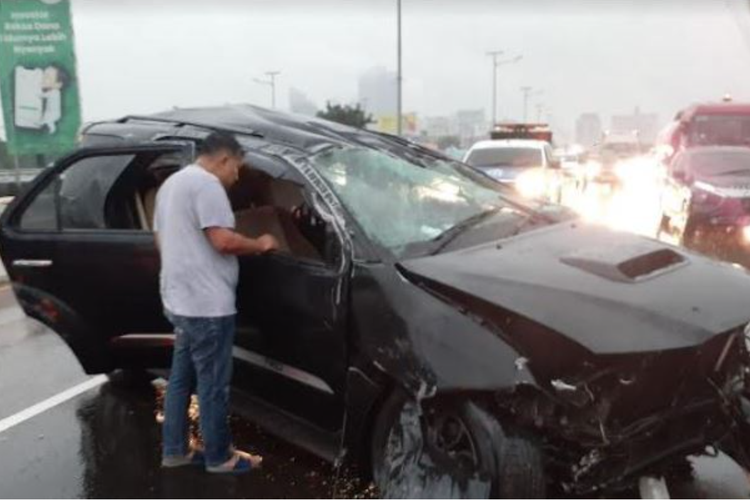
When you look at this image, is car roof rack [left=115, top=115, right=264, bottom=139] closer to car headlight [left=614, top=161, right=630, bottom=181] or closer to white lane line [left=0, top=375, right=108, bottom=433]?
white lane line [left=0, top=375, right=108, bottom=433]

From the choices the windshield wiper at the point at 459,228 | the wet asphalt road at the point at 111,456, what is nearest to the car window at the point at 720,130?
the windshield wiper at the point at 459,228

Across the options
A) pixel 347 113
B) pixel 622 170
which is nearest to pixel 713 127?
pixel 622 170

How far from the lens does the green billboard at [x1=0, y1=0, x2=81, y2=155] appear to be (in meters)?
14.1

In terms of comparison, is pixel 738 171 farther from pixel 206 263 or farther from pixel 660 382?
pixel 206 263

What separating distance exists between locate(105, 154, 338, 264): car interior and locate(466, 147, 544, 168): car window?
35.1 ft

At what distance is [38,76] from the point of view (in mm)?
14422

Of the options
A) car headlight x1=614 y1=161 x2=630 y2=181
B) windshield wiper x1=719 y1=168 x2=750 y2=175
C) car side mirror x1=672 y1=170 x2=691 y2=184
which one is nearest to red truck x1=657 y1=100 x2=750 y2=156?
car side mirror x1=672 y1=170 x2=691 y2=184

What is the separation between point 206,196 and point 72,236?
140cm

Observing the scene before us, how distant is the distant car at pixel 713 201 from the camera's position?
998 cm

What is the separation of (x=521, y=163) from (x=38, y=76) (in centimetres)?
891

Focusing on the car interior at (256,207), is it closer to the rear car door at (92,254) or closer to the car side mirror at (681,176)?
the rear car door at (92,254)

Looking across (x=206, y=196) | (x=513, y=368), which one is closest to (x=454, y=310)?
(x=513, y=368)

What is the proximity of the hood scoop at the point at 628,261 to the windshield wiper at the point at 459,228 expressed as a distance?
1.75 feet

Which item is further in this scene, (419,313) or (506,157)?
(506,157)
